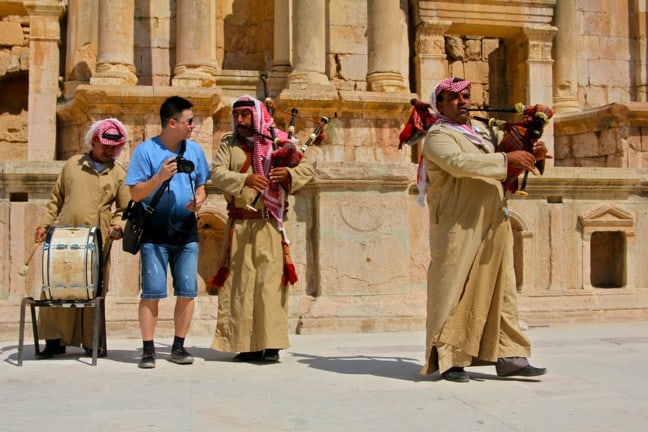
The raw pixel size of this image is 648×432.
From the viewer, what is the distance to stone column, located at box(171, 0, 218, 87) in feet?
49.2

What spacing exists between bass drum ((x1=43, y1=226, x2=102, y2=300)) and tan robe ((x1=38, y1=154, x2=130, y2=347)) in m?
0.34

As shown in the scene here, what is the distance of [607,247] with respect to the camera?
10531 mm

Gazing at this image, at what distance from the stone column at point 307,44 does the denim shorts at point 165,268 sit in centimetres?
873

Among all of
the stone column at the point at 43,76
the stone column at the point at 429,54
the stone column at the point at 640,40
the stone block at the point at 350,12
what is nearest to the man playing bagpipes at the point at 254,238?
the stone column at the point at 43,76

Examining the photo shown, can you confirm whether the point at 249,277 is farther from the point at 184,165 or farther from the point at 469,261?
the point at 469,261

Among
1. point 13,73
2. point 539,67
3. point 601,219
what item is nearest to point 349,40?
point 539,67

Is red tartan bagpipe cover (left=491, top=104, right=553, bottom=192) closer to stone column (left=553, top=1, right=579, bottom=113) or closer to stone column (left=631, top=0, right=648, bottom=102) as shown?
stone column (left=553, top=1, right=579, bottom=113)

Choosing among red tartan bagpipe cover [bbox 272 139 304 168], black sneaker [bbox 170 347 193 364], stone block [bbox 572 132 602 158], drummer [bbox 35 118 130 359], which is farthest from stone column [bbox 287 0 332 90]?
black sneaker [bbox 170 347 193 364]

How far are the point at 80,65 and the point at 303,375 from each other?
1109 centimetres

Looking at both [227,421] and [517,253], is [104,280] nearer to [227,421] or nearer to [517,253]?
[227,421]

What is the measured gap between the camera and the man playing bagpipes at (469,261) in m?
5.70

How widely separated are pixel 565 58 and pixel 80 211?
13258 mm

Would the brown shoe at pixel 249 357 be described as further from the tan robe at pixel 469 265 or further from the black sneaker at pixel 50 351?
the tan robe at pixel 469 265

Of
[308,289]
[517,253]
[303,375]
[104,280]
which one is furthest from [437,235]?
[517,253]
